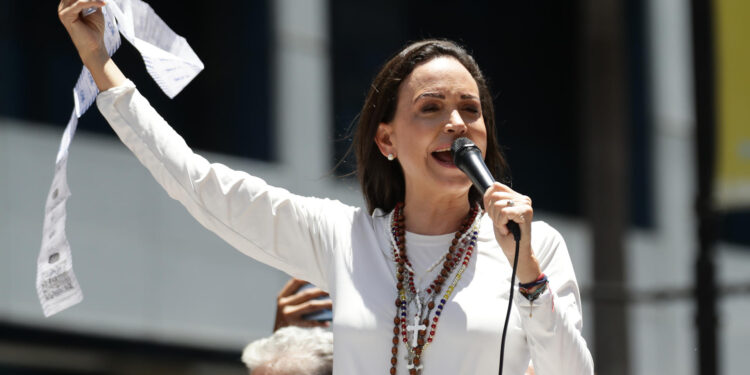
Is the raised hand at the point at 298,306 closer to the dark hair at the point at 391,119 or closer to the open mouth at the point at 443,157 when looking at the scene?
the dark hair at the point at 391,119

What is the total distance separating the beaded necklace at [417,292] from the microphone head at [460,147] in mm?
248

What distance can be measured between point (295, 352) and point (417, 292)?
0.70 metres

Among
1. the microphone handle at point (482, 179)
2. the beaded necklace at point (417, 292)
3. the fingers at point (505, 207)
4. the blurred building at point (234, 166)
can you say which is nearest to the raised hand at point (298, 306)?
the beaded necklace at point (417, 292)

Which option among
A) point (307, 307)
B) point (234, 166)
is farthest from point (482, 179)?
point (234, 166)

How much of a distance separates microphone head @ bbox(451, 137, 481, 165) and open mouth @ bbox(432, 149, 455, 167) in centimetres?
9

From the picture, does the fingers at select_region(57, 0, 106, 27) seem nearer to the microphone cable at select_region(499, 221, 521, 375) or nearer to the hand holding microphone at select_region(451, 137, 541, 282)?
the hand holding microphone at select_region(451, 137, 541, 282)

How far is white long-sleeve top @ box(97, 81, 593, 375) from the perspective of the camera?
8.59 ft

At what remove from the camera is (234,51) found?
1091cm

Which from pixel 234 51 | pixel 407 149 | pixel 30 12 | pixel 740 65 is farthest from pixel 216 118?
pixel 407 149

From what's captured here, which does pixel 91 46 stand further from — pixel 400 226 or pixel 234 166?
pixel 234 166

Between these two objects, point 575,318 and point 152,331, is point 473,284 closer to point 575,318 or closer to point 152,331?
point 575,318

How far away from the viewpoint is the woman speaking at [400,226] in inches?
105

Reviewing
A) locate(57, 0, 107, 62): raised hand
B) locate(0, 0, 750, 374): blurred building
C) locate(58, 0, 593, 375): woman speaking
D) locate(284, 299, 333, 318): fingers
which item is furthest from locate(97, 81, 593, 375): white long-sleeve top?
locate(0, 0, 750, 374): blurred building

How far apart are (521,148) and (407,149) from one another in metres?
12.0
